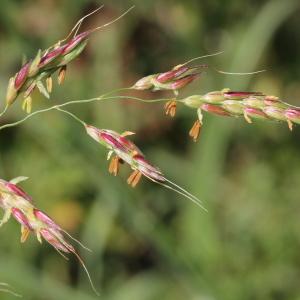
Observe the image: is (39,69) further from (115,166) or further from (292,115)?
(292,115)

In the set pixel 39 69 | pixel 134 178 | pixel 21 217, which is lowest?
pixel 21 217

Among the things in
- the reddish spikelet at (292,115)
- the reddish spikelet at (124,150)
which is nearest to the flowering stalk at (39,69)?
the reddish spikelet at (124,150)

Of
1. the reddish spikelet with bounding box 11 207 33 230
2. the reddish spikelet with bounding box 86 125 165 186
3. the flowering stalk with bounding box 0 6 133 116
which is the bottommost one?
the reddish spikelet with bounding box 11 207 33 230

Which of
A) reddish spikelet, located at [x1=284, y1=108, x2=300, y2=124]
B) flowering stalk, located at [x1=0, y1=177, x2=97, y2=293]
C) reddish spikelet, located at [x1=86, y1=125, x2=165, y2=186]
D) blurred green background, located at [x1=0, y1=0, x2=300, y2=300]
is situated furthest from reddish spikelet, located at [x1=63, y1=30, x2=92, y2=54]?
blurred green background, located at [x1=0, y1=0, x2=300, y2=300]

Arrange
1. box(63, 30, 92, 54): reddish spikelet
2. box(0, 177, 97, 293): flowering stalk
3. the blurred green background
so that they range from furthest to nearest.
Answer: the blurred green background, box(63, 30, 92, 54): reddish spikelet, box(0, 177, 97, 293): flowering stalk

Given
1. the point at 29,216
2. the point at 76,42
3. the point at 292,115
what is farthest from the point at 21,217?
the point at 292,115

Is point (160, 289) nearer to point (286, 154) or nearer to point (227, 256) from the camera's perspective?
point (227, 256)

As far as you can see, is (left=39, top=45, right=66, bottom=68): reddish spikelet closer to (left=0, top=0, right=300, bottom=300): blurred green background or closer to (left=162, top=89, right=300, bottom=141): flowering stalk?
(left=162, top=89, right=300, bottom=141): flowering stalk

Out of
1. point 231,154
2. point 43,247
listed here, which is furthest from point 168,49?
point 43,247
